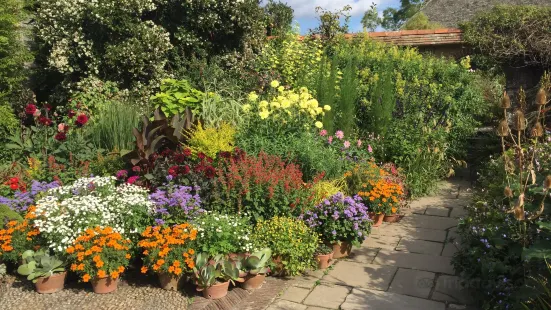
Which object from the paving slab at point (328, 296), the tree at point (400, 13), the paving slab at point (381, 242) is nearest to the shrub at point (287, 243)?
the paving slab at point (328, 296)

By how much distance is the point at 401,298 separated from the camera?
148 inches

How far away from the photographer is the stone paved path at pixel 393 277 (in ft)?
12.2

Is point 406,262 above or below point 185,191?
below

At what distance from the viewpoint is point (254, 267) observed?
3854 mm

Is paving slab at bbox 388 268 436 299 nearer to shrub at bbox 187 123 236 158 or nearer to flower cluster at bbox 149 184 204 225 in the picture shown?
flower cluster at bbox 149 184 204 225

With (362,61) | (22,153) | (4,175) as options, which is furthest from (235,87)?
(4,175)

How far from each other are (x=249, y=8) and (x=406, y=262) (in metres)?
6.14

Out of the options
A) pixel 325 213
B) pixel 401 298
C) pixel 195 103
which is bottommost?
pixel 401 298

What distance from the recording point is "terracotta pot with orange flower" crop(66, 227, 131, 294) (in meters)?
3.57

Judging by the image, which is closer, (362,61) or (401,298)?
(401,298)

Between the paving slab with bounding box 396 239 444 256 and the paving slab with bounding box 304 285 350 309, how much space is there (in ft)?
3.81

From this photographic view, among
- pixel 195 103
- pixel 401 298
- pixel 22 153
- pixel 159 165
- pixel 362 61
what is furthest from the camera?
pixel 362 61

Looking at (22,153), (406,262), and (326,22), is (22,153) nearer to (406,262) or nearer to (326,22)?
(406,262)

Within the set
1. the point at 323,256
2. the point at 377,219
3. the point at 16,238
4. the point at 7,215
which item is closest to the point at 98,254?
the point at 16,238
